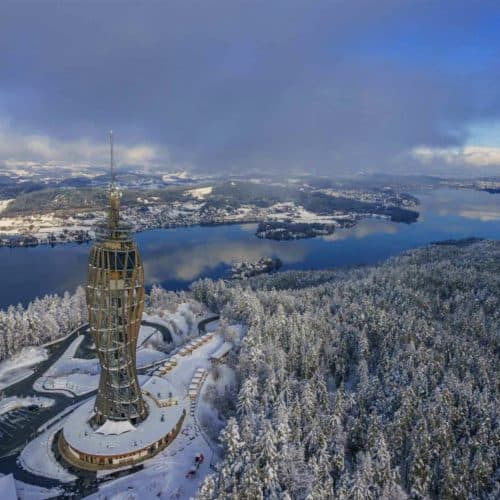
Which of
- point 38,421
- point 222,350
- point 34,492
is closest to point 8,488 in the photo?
point 34,492

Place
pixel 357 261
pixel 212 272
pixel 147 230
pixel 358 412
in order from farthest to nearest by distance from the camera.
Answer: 1. pixel 147 230
2. pixel 357 261
3. pixel 212 272
4. pixel 358 412

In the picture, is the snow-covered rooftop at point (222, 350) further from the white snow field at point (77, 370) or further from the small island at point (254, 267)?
the small island at point (254, 267)

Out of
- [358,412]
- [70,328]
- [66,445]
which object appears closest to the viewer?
[66,445]

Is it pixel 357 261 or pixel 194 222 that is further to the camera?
pixel 194 222

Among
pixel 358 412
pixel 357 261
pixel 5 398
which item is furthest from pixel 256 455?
pixel 357 261

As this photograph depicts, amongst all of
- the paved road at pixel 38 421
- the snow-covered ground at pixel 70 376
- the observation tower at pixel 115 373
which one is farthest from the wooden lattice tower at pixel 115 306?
the snow-covered ground at pixel 70 376

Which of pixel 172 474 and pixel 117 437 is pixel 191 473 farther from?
pixel 117 437

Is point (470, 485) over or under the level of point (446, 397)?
under

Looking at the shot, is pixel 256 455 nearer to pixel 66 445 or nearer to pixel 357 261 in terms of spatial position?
pixel 66 445
